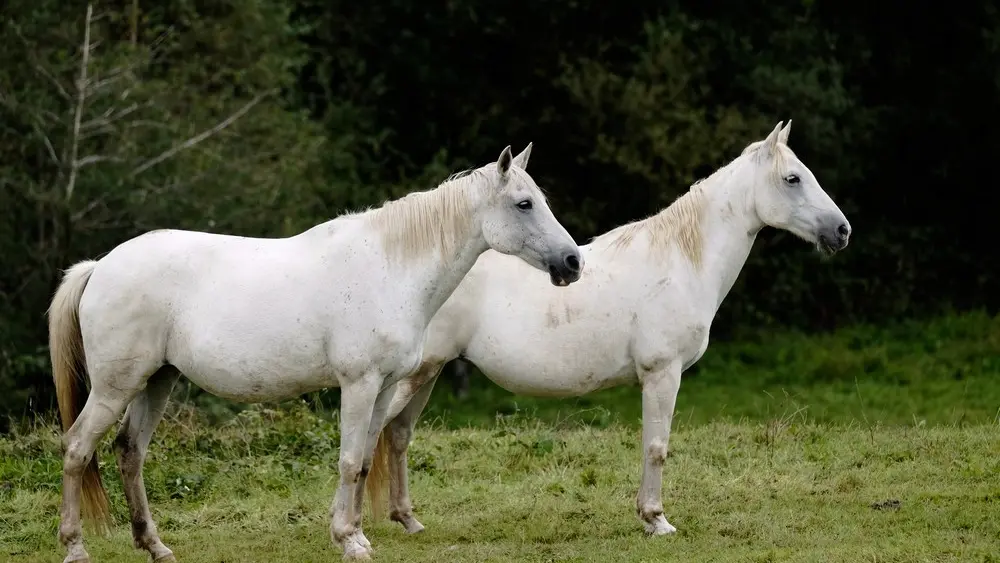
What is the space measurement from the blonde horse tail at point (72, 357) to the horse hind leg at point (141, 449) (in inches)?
5.6

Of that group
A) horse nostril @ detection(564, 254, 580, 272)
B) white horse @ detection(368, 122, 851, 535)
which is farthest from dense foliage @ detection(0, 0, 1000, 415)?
horse nostril @ detection(564, 254, 580, 272)

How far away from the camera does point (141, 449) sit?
6.93 metres

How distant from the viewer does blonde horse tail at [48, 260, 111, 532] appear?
683 cm

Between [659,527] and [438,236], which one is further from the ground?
[438,236]

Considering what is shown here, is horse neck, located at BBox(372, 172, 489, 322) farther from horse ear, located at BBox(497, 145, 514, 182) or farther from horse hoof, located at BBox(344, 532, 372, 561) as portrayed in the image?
horse hoof, located at BBox(344, 532, 372, 561)

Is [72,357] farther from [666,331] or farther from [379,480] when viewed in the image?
[666,331]

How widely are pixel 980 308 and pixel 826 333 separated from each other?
104 inches

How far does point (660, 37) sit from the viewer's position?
1917 cm

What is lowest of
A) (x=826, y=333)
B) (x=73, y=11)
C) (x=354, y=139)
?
(x=826, y=333)

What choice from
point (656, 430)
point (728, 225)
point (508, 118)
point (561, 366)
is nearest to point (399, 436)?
point (561, 366)

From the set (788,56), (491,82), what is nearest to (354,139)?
(491,82)

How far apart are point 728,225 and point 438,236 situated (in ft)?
5.82

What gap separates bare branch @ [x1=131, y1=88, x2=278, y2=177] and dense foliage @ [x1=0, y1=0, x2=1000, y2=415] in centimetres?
6

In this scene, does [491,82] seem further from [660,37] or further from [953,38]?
[953,38]
